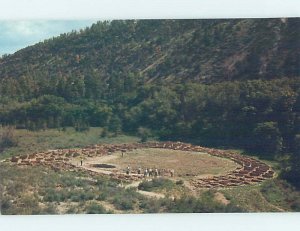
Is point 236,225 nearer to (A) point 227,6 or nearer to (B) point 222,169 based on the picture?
(B) point 222,169

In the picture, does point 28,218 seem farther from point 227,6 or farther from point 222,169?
point 227,6

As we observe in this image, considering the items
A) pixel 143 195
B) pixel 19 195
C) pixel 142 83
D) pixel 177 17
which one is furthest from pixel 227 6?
pixel 19 195

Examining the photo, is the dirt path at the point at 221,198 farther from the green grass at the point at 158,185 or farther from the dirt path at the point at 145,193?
the dirt path at the point at 145,193

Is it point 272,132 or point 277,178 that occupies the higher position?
point 272,132

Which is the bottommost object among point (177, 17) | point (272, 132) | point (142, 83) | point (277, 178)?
point (277, 178)

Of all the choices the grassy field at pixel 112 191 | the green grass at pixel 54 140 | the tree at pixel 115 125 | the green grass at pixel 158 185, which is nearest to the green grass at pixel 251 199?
the grassy field at pixel 112 191

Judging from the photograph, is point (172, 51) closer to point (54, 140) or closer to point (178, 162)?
point (178, 162)
